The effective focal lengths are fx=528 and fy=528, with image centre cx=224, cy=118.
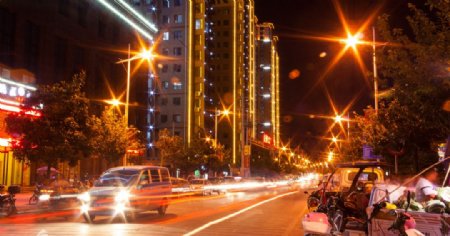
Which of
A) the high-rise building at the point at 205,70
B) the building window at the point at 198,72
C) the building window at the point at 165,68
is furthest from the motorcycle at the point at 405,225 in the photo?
the building window at the point at 198,72

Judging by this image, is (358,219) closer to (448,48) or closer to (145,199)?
(448,48)

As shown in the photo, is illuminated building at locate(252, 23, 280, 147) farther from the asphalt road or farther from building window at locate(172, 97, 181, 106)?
the asphalt road

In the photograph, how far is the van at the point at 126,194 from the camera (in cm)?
1783

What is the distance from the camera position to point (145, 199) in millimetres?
19094

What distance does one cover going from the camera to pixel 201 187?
39.4m

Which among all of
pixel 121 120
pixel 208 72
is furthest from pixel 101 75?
pixel 208 72

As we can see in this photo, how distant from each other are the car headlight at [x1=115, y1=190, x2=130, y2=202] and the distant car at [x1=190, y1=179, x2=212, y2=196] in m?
20.2

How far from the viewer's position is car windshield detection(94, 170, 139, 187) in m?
18.7

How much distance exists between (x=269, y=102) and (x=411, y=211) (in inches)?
6957

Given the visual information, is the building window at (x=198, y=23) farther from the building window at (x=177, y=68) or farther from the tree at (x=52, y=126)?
the tree at (x=52, y=126)

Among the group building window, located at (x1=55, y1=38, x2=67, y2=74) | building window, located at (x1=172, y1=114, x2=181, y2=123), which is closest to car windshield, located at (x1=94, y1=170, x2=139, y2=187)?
building window, located at (x1=55, y1=38, x2=67, y2=74)

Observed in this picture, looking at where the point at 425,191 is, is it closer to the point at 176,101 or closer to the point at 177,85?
the point at 176,101

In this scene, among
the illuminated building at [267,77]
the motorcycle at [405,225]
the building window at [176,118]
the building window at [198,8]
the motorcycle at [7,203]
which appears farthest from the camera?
the illuminated building at [267,77]

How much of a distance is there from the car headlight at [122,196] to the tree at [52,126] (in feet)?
36.7
